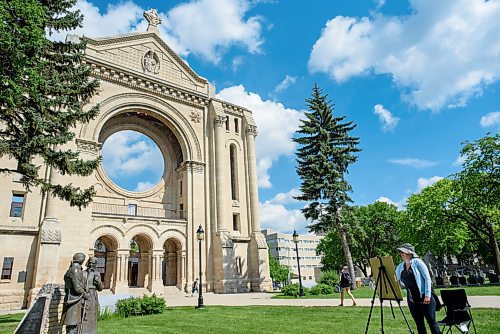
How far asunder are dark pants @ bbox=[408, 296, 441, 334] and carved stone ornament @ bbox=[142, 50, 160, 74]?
28218mm

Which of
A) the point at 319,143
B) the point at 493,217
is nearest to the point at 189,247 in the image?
the point at 319,143

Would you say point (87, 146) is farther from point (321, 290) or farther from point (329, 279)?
point (329, 279)

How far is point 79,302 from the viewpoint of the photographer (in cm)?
684

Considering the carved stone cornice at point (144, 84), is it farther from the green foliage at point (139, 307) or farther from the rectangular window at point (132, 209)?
the green foliage at point (139, 307)

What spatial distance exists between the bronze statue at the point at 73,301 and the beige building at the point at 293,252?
297 feet

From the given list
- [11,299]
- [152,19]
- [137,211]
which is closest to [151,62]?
[152,19]

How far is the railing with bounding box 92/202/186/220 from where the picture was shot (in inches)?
1054

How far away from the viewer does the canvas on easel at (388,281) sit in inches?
246

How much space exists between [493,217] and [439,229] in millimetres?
4720

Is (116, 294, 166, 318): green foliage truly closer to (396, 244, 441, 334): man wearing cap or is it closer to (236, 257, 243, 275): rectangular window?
(396, 244, 441, 334): man wearing cap

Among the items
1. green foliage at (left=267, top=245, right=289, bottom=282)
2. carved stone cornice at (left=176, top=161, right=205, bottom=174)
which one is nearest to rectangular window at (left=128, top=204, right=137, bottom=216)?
carved stone cornice at (left=176, top=161, right=205, bottom=174)

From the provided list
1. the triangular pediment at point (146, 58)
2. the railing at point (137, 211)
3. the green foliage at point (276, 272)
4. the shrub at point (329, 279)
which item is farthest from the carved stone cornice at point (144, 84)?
the green foliage at point (276, 272)

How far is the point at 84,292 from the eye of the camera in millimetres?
6891

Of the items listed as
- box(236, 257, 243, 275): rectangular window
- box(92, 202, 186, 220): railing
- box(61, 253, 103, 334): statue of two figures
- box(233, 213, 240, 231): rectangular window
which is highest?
box(92, 202, 186, 220): railing
